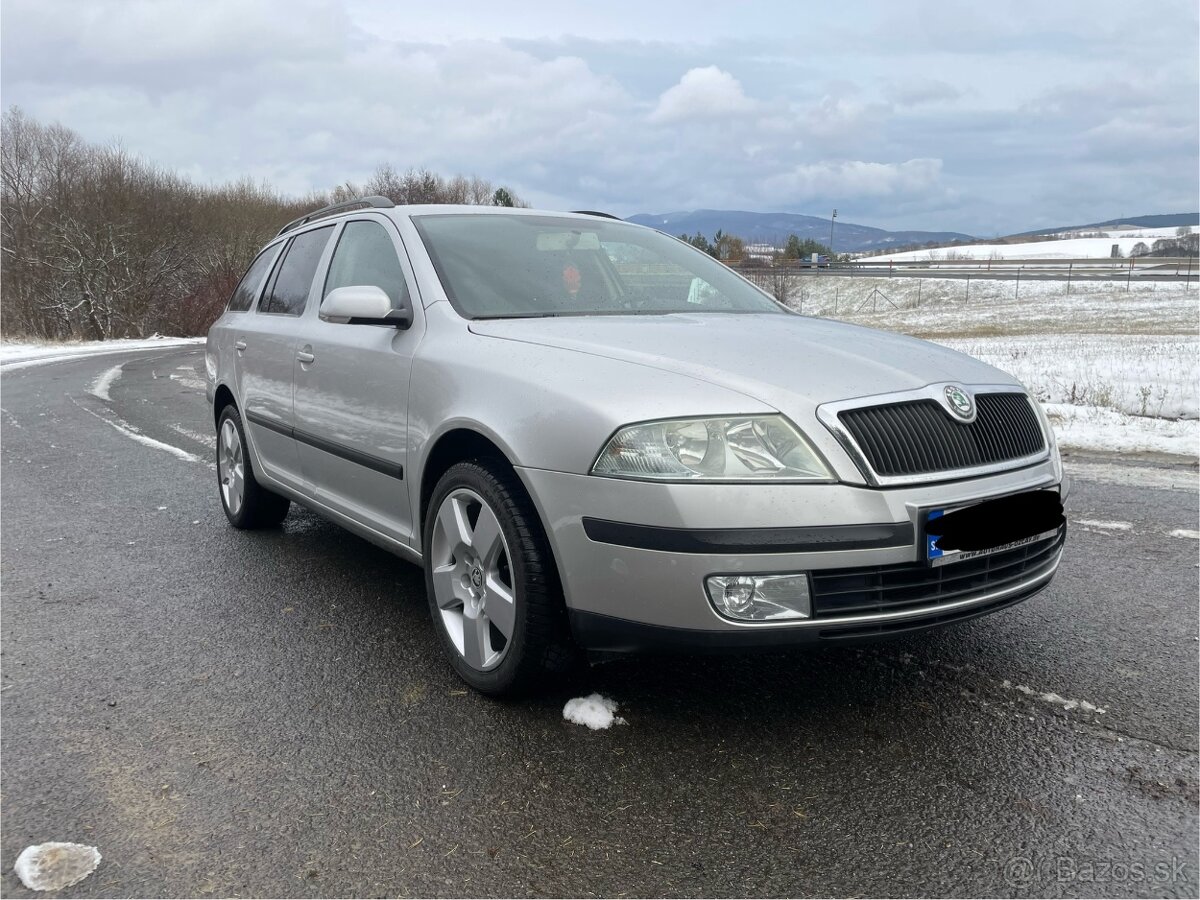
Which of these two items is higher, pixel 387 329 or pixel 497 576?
pixel 387 329

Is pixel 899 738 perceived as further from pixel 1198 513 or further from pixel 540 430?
pixel 1198 513

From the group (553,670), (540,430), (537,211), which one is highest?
(537,211)

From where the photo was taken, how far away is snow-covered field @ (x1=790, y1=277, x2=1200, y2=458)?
9.07m

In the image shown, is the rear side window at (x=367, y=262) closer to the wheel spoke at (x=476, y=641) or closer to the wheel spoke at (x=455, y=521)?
the wheel spoke at (x=455, y=521)

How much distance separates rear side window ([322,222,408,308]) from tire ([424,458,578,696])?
→ 3.28 feet

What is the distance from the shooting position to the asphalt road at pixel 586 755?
2176 millimetres

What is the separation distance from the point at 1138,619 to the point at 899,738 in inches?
62.8

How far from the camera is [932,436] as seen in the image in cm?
263

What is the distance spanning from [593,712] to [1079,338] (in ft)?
85.5

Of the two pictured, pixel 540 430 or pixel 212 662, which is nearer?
pixel 540 430

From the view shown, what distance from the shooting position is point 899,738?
275 centimetres

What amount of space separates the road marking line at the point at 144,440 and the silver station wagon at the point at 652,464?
4.33 metres

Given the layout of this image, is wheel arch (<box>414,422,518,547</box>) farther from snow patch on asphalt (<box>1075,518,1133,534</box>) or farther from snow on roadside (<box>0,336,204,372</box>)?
snow on roadside (<box>0,336,204,372</box>)

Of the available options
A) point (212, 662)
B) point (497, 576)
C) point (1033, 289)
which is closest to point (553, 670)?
point (497, 576)
